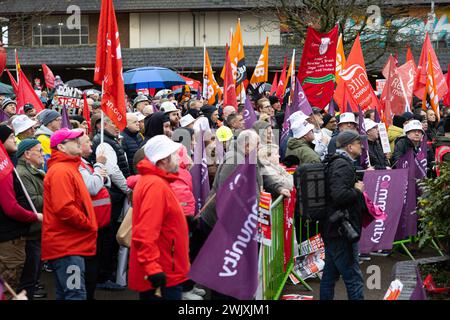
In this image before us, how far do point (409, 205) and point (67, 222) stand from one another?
552 cm

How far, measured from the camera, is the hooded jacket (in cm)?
970

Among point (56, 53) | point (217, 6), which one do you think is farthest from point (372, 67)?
point (56, 53)

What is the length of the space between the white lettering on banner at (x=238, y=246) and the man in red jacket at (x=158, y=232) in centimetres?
31

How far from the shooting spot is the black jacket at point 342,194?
7328mm

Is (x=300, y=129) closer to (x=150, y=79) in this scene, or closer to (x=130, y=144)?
(x=130, y=144)

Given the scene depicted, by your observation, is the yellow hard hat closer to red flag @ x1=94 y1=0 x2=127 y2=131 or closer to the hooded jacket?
the hooded jacket

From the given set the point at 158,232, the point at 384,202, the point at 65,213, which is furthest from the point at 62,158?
the point at 384,202

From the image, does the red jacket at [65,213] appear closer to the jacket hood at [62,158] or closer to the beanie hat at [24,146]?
the jacket hood at [62,158]

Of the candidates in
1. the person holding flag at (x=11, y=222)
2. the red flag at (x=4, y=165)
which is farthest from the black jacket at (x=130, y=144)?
the red flag at (x=4, y=165)

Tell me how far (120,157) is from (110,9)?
1.59 metres

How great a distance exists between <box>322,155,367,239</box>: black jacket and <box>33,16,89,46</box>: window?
41107mm

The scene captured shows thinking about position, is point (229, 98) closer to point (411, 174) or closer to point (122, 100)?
point (411, 174)

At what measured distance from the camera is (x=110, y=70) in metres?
8.69

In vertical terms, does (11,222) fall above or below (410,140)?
below
